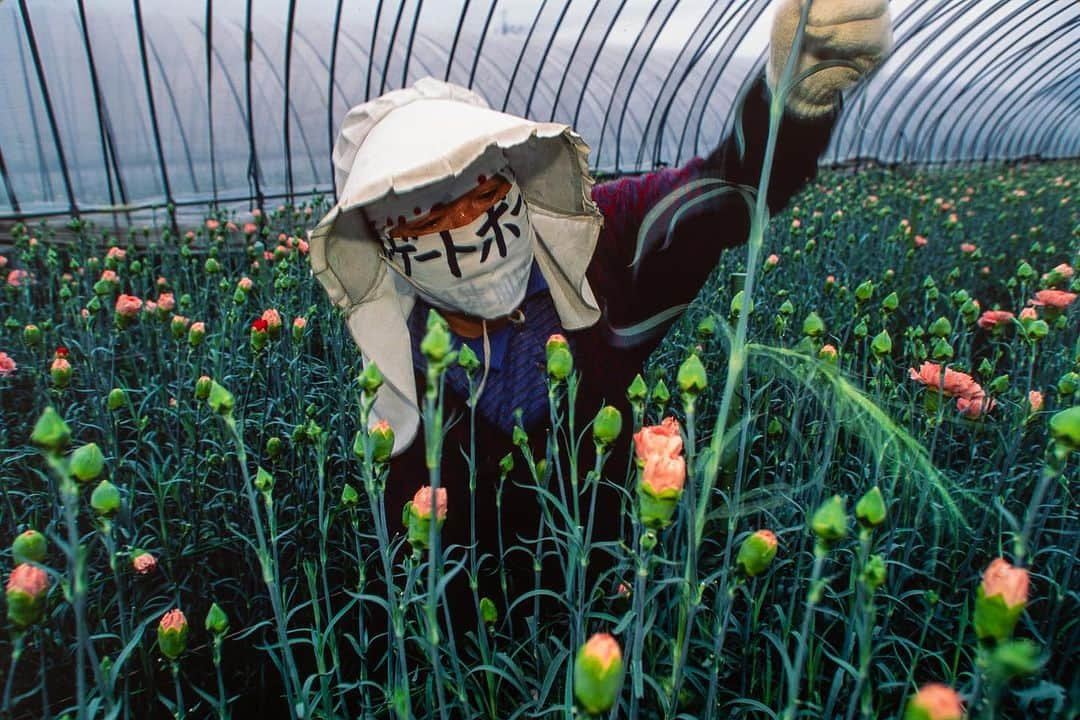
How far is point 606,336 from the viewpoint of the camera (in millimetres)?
1340

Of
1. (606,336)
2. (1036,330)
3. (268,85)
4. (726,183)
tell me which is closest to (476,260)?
(606,336)

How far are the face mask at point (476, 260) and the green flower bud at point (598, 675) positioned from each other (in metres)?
0.76

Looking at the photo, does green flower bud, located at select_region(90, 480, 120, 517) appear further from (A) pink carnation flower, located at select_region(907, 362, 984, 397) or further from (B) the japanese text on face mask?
(A) pink carnation flower, located at select_region(907, 362, 984, 397)

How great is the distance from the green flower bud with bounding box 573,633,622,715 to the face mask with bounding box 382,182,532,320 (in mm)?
759

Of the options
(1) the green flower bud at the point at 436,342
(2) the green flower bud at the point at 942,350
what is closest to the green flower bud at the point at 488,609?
(1) the green flower bud at the point at 436,342

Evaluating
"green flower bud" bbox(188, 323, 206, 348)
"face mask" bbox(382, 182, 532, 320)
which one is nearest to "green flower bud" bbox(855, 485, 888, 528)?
"face mask" bbox(382, 182, 532, 320)

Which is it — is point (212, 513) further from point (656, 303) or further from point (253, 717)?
point (656, 303)

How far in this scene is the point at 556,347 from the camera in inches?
34.0

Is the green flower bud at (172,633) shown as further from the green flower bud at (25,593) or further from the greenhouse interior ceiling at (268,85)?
the greenhouse interior ceiling at (268,85)

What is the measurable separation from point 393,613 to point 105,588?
116 cm

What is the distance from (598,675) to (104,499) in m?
0.57

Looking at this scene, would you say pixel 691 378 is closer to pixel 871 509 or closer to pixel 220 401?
pixel 871 509

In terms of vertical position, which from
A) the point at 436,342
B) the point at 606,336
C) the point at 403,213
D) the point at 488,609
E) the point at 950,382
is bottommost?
the point at 488,609

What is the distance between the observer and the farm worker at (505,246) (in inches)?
40.9
